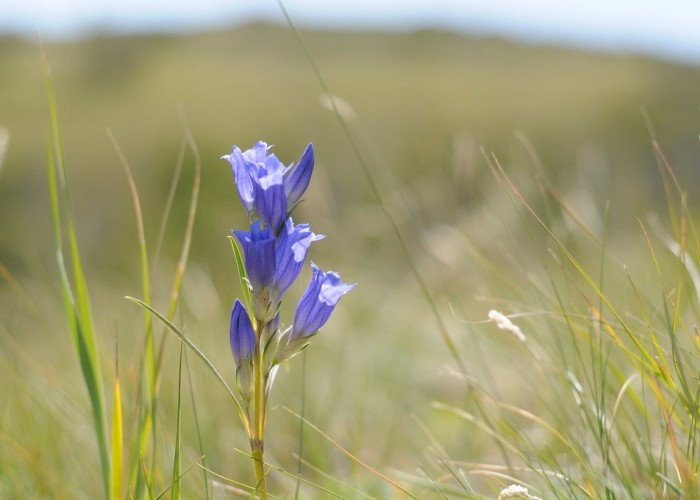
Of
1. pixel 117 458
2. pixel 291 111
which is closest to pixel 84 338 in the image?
pixel 117 458

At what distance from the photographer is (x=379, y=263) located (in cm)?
554

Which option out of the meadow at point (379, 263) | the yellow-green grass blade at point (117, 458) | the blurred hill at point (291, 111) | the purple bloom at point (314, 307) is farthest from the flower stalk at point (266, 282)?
the blurred hill at point (291, 111)

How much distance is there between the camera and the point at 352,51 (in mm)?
33219

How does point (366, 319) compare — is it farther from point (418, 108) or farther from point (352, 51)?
point (352, 51)

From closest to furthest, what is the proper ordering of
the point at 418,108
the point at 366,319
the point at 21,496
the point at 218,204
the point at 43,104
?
1. the point at 21,496
2. the point at 366,319
3. the point at 218,204
4. the point at 418,108
5. the point at 43,104

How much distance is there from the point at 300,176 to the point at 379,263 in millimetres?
4309

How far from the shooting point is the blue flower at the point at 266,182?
3.90 ft

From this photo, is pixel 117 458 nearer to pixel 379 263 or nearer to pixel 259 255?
pixel 259 255

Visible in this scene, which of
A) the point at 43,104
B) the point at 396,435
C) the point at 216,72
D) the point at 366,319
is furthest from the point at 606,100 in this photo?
the point at 396,435

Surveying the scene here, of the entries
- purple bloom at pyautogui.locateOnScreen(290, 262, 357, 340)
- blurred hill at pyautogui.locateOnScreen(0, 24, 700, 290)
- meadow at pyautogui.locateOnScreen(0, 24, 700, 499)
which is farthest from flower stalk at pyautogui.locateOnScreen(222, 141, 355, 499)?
blurred hill at pyautogui.locateOnScreen(0, 24, 700, 290)

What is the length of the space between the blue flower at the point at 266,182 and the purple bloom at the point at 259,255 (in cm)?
4

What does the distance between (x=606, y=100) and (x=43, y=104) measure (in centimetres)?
1594

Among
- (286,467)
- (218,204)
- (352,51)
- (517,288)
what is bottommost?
(286,467)

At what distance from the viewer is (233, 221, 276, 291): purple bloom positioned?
1.16m
